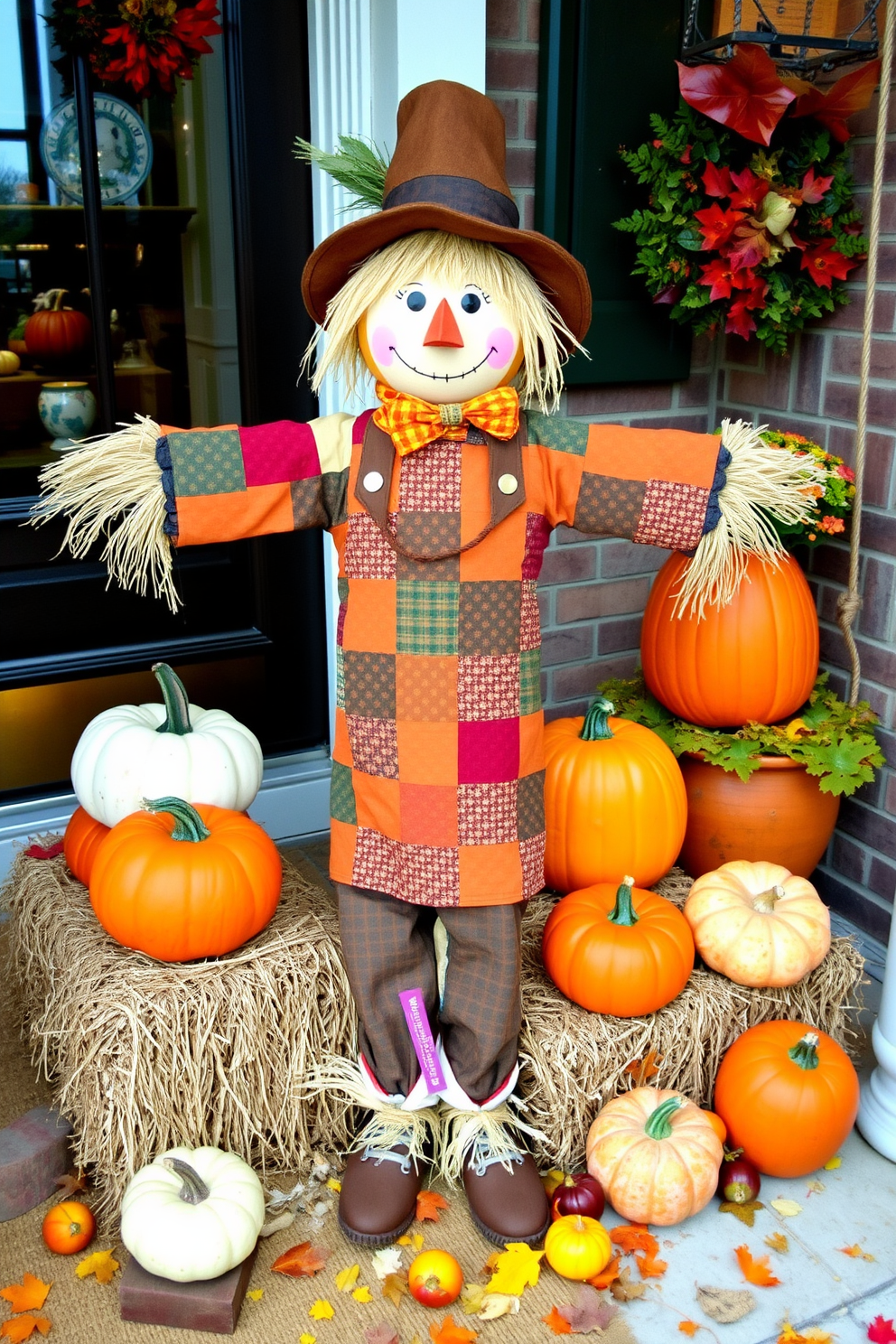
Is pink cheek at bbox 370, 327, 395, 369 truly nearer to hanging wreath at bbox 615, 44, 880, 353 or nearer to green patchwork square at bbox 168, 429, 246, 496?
green patchwork square at bbox 168, 429, 246, 496

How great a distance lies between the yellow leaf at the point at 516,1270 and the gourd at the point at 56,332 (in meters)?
2.10

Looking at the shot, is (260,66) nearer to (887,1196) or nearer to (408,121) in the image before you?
(408,121)

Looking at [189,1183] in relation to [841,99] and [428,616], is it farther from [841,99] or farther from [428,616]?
[841,99]

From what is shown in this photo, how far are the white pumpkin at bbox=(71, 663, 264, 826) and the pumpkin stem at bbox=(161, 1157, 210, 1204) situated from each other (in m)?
0.67

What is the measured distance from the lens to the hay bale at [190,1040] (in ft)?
6.42

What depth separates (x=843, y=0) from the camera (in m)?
2.56

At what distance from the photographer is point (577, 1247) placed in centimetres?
188

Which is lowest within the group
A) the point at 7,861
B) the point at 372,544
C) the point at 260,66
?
the point at 7,861

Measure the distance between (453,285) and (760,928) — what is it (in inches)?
51.9

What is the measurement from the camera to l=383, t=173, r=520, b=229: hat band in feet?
5.98

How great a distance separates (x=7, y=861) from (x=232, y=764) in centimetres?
89

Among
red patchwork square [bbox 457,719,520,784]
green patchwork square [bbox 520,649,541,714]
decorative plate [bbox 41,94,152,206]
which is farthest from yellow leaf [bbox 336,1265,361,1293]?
decorative plate [bbox 41,94,152,206]

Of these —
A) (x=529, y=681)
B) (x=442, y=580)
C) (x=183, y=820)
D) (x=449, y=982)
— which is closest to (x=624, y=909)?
(x=449, y=982)

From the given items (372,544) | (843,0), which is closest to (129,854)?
(372,544)
